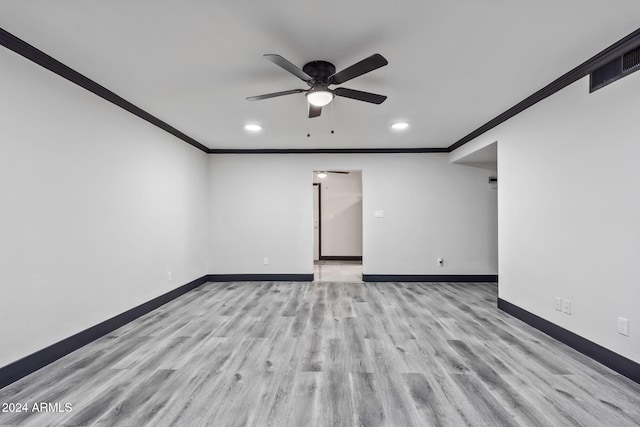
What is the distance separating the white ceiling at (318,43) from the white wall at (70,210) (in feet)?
1.15

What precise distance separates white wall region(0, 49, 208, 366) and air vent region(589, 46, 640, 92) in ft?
13.8

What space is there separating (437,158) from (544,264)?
107 inches

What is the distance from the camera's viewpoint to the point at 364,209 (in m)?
5.08

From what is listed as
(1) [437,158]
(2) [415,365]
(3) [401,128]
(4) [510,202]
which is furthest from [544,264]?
(1) [437,158]

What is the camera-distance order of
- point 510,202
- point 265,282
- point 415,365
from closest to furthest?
point 415,365, point 510,202, point 265,282

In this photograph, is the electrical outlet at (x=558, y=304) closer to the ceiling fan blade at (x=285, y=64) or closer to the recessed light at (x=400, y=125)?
the recessed light at (x=400, y=125)

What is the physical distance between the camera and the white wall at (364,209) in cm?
503

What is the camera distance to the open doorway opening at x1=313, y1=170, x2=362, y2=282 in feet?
25.6

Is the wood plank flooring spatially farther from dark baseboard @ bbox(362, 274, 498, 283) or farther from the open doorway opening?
the open doorway opening

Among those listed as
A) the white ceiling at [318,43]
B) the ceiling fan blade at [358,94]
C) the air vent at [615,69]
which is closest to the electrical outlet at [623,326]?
the air vent at [615,69]

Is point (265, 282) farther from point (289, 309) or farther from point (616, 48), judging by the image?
point (616, 48)

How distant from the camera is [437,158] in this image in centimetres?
508

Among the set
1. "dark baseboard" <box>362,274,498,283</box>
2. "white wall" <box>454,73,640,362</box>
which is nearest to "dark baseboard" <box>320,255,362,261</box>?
"dark baseboard" <box>362,274,498,283</box>

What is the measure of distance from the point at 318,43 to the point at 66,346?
9.95 feet
